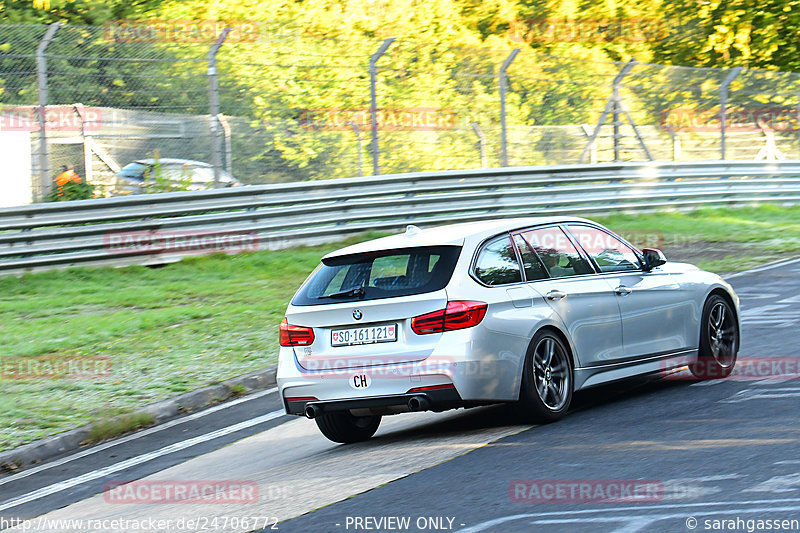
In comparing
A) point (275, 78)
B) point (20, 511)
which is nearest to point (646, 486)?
point (20, 511)

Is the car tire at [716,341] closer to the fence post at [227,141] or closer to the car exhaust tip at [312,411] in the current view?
the car exhaust tip at [312,411]

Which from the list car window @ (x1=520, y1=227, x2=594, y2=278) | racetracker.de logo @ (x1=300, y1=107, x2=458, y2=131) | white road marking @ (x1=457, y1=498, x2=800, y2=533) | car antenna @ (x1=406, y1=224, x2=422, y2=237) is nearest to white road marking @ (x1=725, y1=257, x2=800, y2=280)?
racetracker.de logo @ (x1=300, y1=107, x2=458, y2=131)

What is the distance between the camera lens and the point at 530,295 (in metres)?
7.71

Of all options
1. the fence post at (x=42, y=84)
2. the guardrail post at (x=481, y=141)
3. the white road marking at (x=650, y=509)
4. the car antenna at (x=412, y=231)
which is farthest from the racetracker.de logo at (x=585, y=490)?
the guardrail post at (x=481, y=141)

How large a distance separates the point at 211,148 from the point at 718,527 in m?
13.0

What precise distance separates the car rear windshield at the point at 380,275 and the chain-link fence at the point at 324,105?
8.87 m

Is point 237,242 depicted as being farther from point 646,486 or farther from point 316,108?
point 646,486

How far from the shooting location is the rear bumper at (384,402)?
7.23 metres

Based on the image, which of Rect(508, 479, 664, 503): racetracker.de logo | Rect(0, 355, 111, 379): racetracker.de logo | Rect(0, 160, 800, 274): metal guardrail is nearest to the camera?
Rect(508, 479, 664, 503): racetracker.de logo

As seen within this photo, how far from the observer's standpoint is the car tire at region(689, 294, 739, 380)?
356 inches

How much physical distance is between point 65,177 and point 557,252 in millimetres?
9745

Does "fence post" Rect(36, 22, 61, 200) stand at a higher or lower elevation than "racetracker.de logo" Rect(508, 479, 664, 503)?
higher

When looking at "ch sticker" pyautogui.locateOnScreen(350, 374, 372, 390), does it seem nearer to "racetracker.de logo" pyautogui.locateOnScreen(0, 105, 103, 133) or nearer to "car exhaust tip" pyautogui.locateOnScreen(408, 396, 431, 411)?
"car exhaust tip" pyautogui.locateOnScreen(408, 396, 431, 411)

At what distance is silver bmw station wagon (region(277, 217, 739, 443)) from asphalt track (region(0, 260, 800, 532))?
311 millimetres
